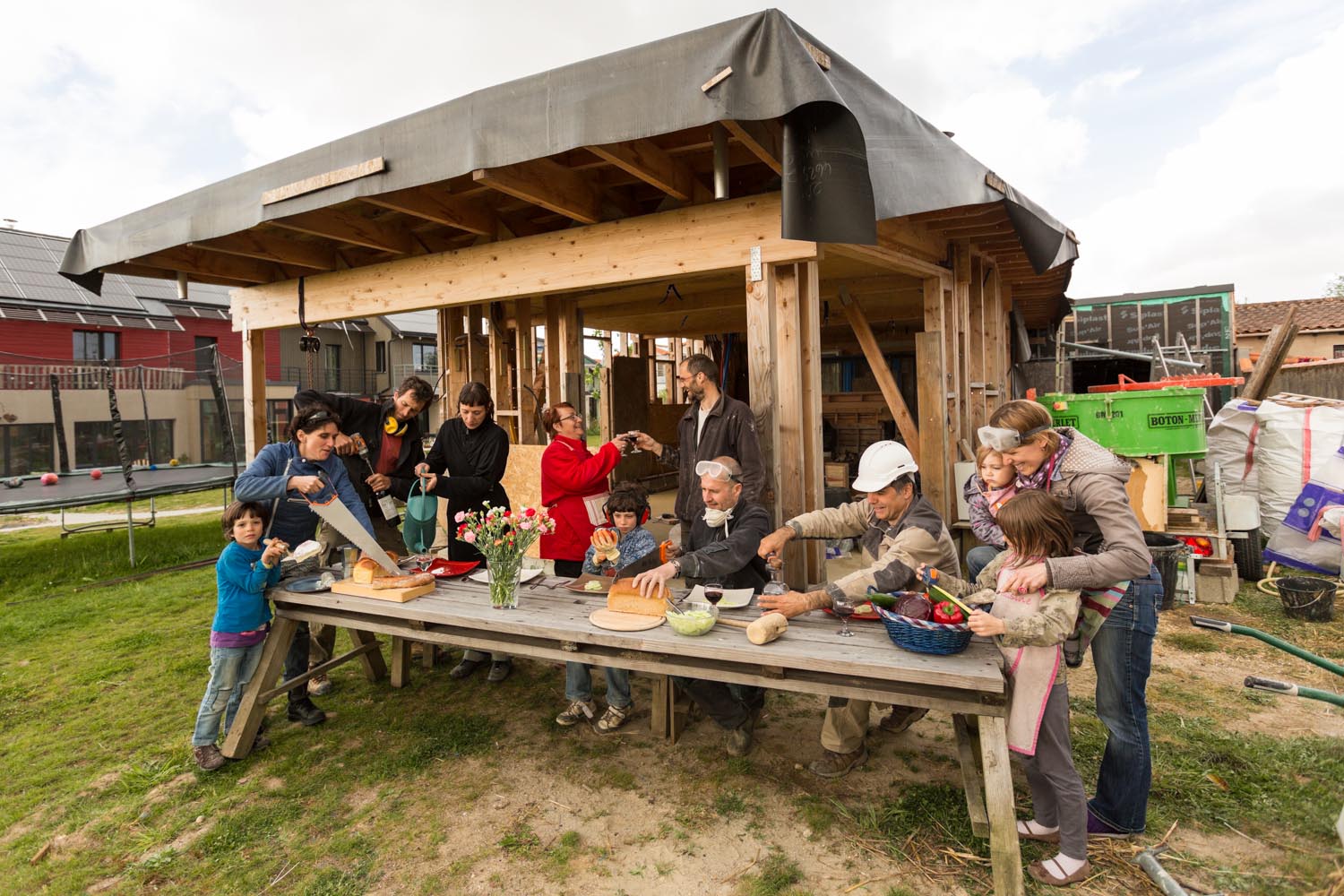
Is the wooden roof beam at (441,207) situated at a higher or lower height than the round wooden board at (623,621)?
higher

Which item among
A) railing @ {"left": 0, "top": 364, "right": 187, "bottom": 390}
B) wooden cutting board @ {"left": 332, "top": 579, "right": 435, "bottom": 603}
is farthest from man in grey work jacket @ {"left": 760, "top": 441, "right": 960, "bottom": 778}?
railing @ {"left": 0, "top": 364, "right": 187, "bottom": 390}

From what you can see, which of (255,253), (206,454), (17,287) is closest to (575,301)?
(255,253)

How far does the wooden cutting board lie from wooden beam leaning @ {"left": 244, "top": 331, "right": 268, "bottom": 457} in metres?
4.06

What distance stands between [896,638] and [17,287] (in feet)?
77.8

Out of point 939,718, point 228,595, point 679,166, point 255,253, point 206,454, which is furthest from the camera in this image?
point 206,454

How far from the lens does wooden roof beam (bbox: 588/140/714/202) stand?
3344 millimetres

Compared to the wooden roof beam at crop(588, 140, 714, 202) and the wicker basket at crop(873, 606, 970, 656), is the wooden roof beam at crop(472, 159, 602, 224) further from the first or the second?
the wicker basket at crop(873, 606, 970, 656)

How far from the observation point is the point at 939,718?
12.2 ft

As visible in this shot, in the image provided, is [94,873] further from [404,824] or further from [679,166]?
[679,166]

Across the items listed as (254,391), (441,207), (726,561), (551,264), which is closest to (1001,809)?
(726,561)

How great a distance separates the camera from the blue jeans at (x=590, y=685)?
3.64 m

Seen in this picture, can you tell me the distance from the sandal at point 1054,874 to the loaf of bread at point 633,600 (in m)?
1.63

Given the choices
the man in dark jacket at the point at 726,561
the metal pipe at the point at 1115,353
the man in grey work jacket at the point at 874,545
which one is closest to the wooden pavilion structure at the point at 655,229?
the man in dark jacket at the point at 726,561

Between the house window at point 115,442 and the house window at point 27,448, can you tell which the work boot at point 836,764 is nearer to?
the house window at point 115,442
